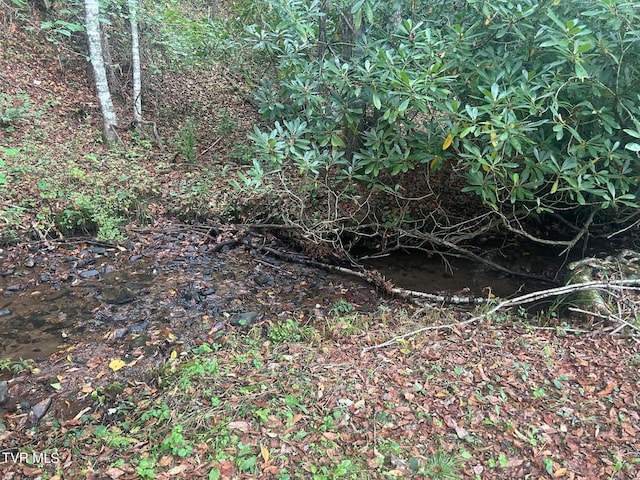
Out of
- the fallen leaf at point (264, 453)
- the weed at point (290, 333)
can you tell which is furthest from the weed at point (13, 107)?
the fallen leaf at point (264, 453)

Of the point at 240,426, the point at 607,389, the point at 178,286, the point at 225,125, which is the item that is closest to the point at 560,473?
the point at 607,389

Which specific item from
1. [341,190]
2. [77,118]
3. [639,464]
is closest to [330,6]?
[341,190]

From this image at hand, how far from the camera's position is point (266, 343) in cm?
428

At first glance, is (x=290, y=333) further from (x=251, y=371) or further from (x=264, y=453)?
(x=264, y=453)

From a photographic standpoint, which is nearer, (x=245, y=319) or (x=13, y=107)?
(x=245, y=319)

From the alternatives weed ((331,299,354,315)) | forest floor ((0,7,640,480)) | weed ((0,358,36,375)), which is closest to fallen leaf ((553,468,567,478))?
forest floor ((0,7,640,480))

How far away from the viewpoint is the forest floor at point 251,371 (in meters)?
2.80

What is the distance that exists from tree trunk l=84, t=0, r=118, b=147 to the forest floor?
5.20ft

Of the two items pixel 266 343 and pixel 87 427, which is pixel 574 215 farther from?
pixel 87 427

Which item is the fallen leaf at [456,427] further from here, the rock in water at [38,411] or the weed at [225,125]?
the weed at [225,125]

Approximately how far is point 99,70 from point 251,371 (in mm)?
7284

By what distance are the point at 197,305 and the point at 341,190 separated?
2980mm

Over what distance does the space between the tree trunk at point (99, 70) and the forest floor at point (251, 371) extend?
1.59 meters

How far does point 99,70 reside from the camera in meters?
8.08
